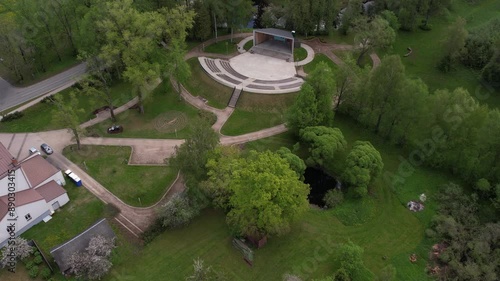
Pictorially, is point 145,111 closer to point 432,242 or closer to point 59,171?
point 59,171

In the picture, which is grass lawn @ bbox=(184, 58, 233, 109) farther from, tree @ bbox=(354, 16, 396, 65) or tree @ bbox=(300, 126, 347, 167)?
tree @ bbox=(354, 16, 396, 65)

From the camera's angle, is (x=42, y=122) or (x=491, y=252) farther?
(x=42, y=122)

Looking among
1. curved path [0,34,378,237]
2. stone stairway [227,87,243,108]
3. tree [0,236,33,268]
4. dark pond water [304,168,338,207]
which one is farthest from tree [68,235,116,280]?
stone stairway [227,87,243,108]

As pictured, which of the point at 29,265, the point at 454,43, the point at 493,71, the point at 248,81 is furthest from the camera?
the point at 454,43

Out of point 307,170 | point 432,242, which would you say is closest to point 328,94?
point 307,170

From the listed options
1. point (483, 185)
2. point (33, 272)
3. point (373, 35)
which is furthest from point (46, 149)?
point (483, 185)

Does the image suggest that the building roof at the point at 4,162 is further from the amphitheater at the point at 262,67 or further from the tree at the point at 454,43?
the tree at the point at 454,43

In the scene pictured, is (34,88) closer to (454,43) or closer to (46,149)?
(46,149)
